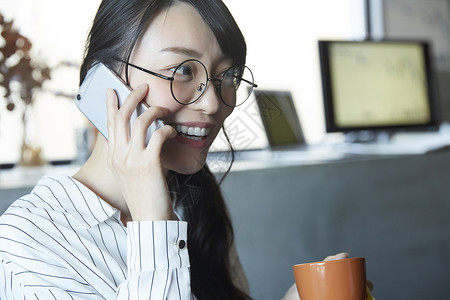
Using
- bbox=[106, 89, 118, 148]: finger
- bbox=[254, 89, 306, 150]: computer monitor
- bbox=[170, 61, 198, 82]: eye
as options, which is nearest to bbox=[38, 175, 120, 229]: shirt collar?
bbox=[106, 89, 118, 148]: finger

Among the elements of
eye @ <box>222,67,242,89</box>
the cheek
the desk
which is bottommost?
the desk

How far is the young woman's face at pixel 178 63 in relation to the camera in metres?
0.76

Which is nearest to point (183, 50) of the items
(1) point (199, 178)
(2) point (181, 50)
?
(2) point (181, 50)

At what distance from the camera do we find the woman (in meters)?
0.69

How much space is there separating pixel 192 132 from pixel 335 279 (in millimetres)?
303

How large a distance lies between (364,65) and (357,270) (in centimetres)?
143

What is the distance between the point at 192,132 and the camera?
2.63ft

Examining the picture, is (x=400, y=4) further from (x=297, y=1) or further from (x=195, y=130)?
(x=195, y=130)

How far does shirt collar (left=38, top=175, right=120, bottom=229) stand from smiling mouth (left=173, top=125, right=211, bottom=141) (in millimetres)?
153

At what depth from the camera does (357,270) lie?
0.64 meters

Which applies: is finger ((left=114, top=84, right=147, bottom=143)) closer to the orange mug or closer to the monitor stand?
the orange mug

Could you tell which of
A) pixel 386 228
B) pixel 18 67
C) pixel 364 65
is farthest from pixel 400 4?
pixel 18 67

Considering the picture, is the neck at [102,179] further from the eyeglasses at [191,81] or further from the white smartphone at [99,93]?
the eyeglasses at [191,81]

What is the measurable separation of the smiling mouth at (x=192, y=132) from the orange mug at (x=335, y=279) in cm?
26
